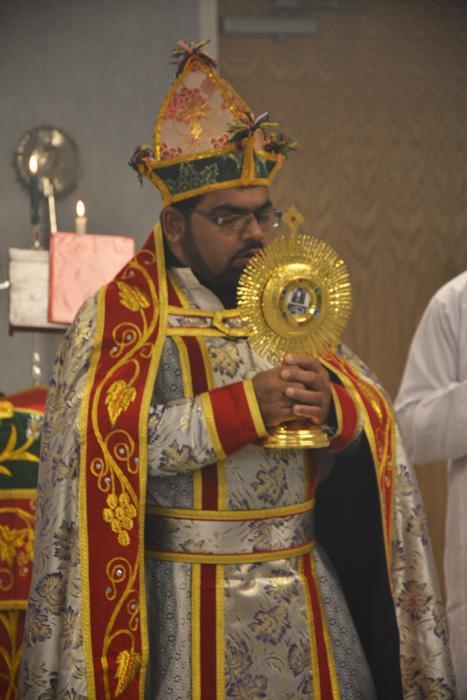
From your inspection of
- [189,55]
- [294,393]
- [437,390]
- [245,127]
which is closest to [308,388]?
[294,393]

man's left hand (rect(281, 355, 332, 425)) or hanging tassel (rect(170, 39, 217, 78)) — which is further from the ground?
hanging tassel (rect(170, 39, 217, 78))

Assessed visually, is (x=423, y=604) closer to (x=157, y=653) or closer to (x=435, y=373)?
(x=157, y=653)

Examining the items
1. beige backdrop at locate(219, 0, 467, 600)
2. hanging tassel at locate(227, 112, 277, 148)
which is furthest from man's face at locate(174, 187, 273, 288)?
beige backdrop at locate(219, 0, 467, 600)

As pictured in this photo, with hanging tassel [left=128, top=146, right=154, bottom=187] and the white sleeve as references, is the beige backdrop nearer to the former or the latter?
the white sleeve

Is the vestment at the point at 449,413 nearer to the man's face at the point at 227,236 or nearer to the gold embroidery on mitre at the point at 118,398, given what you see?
the man's face at the point at 227,236

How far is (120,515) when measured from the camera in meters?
1.63

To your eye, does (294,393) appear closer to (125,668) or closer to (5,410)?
(125,668)

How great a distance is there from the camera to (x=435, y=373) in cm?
245

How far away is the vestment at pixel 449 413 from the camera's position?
232 cm

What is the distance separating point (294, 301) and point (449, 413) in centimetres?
95

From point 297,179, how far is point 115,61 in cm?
106

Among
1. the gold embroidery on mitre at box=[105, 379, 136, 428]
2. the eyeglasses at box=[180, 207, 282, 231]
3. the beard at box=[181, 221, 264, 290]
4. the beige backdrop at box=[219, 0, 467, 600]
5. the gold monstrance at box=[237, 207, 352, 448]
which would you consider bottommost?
the gold embroidery on mitre at box=[105, 379, 136, 428]

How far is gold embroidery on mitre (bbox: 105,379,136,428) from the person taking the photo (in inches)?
64.1

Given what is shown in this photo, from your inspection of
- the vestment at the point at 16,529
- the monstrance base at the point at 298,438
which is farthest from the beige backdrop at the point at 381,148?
the monstrance base at the point at 298,438
